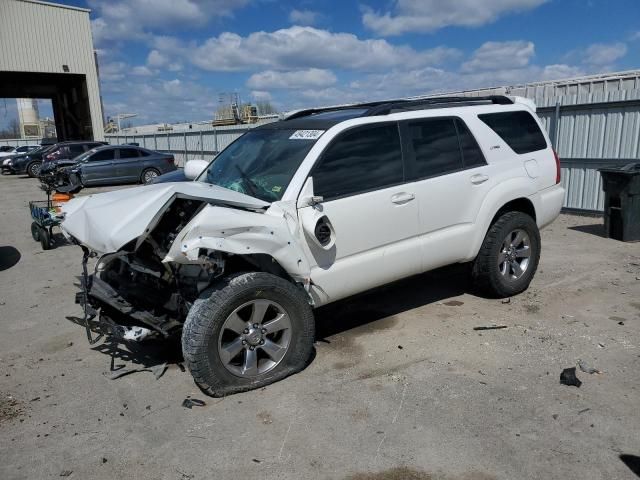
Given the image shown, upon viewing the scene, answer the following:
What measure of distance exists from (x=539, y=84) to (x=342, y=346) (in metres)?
13.7

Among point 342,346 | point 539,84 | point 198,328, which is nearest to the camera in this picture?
point 198,328

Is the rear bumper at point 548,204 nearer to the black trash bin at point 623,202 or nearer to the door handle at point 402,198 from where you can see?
the door handle at point 402,198

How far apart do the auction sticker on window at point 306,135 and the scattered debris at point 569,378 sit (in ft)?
8.33

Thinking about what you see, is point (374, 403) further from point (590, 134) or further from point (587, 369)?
point (590, 134)

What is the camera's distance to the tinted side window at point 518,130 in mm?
5180

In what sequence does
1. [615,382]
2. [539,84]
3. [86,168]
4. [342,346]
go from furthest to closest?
[86,168]
[539,84]
[342,346]
[615,382]

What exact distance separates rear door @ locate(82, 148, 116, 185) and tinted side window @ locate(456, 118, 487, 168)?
15.9m

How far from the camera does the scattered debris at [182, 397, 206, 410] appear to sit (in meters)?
3.56

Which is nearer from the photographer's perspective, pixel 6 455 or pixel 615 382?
pixel 6 455

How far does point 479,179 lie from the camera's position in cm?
487

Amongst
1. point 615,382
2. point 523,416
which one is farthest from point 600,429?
point 615,382

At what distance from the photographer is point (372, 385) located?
147 inches

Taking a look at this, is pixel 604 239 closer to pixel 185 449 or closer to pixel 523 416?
pixel 523 416

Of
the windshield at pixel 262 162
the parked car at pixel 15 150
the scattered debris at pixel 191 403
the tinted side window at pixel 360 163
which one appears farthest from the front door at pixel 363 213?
the parked car at pixel 15 150
